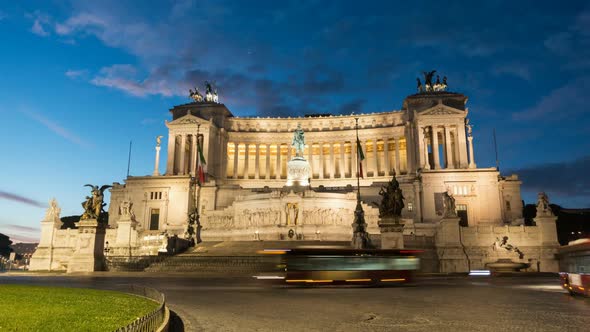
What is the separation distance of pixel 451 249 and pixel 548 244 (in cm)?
1012

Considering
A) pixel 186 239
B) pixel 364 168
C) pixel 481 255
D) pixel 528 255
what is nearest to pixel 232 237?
pixel 186 239

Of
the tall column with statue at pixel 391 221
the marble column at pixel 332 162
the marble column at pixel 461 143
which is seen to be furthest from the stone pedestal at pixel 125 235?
the marble column at pixel 461 143

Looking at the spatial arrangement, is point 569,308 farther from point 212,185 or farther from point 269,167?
point 269,167

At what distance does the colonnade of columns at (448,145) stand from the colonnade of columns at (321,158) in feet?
28.8

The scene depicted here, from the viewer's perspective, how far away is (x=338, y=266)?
24.2 metres

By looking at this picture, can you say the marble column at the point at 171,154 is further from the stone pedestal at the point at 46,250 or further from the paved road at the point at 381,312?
the paved road at the point at 381,312

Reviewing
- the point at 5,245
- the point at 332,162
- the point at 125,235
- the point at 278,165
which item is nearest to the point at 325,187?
the point at 332,162

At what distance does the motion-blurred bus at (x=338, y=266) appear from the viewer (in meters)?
24.0

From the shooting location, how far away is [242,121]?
9625cm

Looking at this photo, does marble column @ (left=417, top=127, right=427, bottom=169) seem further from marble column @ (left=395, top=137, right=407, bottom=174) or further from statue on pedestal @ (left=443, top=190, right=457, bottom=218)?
statue on pedestal @ (left=443, top=190, right=457, bottom=218)

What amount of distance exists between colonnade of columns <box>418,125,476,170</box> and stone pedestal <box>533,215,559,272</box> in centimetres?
3437

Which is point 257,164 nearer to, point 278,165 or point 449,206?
point 278,165

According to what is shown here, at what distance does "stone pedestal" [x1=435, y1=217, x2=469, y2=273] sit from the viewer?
4219cm

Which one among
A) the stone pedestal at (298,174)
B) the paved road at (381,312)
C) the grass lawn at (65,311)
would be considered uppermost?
the stone pedestal at (298,174)
